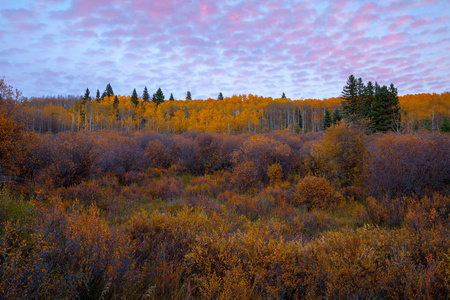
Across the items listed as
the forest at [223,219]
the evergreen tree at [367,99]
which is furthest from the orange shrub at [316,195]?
the evergreen tree at [367,99]

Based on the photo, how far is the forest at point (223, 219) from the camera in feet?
8.80

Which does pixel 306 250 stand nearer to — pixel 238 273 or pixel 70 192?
pixel 238 273

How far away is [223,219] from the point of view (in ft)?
18.5

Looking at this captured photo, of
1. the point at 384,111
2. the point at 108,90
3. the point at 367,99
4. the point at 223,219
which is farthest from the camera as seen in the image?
the point at 108,90

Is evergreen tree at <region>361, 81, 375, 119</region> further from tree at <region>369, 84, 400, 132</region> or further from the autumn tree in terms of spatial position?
the autumn tree

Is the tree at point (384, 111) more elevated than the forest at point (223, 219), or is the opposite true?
the tree at point (384, 111)

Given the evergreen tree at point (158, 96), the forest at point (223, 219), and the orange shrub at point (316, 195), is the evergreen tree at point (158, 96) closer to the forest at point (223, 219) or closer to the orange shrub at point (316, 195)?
the forest at point (223, 219)

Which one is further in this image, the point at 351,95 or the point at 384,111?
the point at 351,95

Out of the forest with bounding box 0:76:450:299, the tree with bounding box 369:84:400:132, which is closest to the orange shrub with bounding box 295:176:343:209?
the forest with bounding box 0:76:450:299

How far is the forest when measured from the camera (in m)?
2.68

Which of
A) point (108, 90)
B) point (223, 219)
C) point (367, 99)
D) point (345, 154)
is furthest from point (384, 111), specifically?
point (108, 90)

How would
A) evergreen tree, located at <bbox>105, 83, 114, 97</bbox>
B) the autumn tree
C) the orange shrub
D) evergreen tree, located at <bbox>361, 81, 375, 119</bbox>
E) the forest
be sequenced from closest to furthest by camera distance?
the forest → the orange shrub → the autumn tree → evergreen tree, located at <bbox>361, 81, 375, 119</bbox> → evergreen tree, located at <bbox>105, 83, 114, 97</bbox>

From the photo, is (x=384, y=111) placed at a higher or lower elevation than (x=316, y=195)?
higher

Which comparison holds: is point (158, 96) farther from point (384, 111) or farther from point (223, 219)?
point (223, 219)
